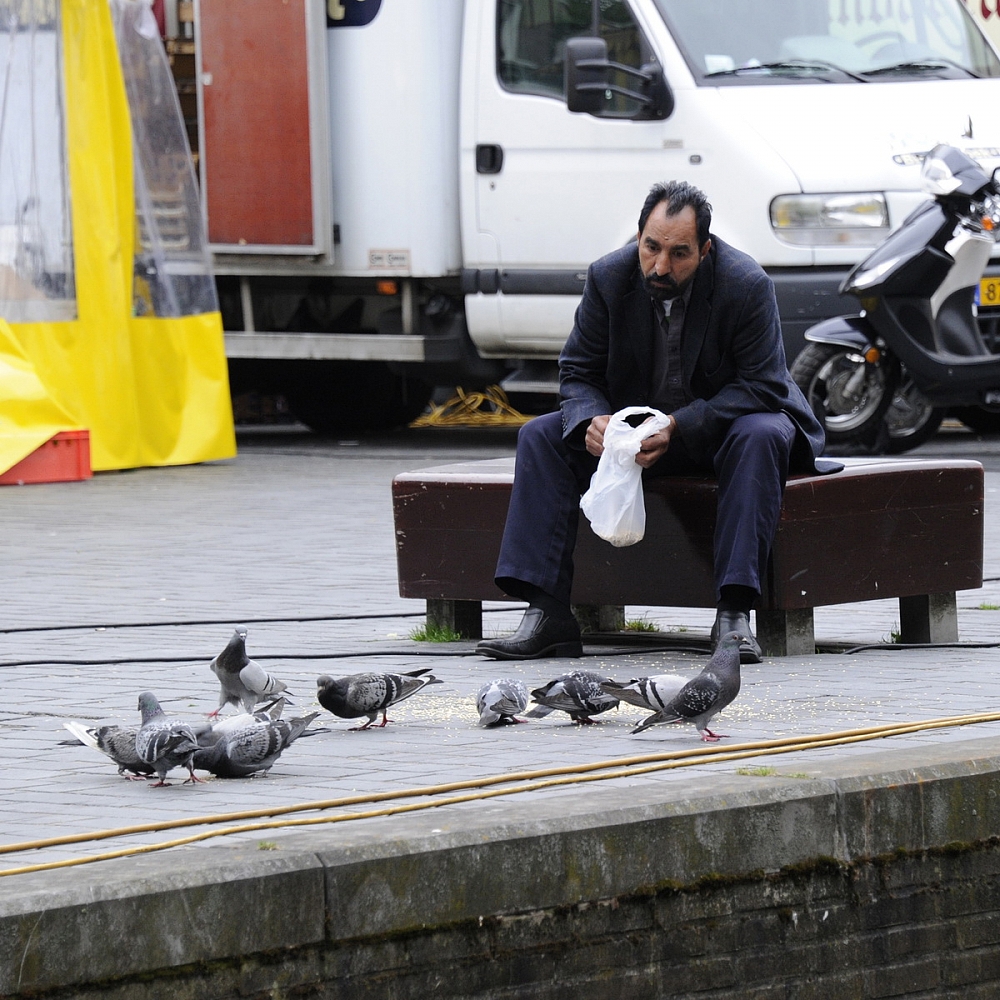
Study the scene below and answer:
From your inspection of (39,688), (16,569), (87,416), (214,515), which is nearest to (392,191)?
(87,416)

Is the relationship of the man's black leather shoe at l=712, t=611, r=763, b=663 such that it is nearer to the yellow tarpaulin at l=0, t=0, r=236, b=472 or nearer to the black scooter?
the black scooter

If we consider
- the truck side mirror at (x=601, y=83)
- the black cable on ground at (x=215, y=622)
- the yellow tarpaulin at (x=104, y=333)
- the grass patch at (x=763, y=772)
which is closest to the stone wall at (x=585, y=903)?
the grass patch at (x=763, y=772)

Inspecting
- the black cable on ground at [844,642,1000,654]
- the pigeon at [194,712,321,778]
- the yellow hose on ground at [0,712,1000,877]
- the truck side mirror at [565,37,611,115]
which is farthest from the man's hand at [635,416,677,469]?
the truck side mirror at [565,37,611,115]

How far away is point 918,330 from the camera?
37.2ft

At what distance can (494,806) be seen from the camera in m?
3.99

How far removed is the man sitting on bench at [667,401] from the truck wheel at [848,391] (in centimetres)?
515

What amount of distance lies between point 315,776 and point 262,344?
9.29m

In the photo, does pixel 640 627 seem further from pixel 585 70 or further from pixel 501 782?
pixel 585 70

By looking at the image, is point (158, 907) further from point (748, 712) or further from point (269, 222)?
point (269, 222)

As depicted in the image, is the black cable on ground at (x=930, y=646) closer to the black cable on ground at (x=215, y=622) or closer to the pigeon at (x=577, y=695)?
the black cable on ground at (x=215, y=622)

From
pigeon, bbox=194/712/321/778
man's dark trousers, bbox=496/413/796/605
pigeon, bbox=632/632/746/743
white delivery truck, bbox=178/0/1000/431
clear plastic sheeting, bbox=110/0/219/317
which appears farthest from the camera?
clear plastic sheeting, bbox=110/0/219/317

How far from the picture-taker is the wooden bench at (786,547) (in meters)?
6.21

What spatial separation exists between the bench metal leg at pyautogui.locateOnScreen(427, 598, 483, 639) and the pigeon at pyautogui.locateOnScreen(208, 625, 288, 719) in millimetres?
1506

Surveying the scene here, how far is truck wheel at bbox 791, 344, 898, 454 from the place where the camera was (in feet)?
37.9
